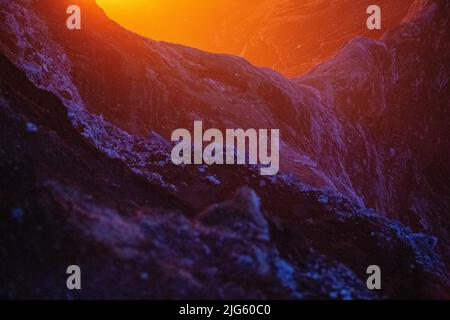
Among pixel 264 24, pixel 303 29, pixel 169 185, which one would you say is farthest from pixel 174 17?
pixel 169 185

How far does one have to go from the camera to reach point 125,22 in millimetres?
64062

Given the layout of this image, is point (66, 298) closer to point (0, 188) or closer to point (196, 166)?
point (0, 188)

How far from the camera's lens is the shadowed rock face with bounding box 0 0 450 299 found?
704 centimetres

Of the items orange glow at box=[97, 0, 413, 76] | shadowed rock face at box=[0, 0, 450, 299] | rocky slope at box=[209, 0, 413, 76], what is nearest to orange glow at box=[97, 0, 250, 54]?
orange glow at box=[97, 0, 413, 76]

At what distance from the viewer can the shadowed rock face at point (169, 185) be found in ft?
23.1

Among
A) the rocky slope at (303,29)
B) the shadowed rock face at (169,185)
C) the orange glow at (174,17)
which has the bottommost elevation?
the shadowed rock face at (169,185)

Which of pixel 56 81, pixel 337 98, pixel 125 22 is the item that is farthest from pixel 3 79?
pixel 125 22

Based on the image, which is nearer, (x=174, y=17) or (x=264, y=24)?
(x=264, y=24)

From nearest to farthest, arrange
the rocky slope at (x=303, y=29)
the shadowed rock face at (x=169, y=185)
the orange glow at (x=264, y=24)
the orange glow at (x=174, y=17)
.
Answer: the shadowed rock face at (x=169, y=185), the rocky slope at (x=303, y=29), the orange glow at (x=264, y=24), the orange glow at (x=174, y=17)

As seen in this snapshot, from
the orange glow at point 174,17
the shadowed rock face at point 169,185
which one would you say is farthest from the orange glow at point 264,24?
the shadowed rock face at point 169,185

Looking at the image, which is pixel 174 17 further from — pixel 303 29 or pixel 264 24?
pixel 303 29

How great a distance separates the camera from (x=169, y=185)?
12.0m

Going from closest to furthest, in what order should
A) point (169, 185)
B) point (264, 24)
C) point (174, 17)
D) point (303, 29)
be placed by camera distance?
point (169, 185), point (303, 29), point (264, 24), point (174, 17)

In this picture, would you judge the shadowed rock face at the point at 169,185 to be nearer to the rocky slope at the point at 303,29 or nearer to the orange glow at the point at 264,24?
the rocky slope at the point at 303,29
